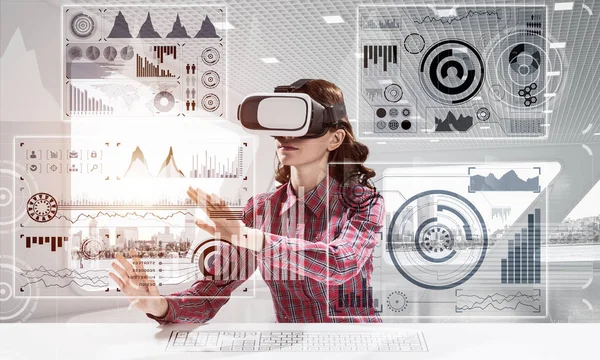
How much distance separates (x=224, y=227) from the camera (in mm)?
2189

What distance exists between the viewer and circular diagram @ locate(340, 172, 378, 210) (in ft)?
6.98

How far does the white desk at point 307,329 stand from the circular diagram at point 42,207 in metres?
0.39

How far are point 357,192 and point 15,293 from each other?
129 centimetres

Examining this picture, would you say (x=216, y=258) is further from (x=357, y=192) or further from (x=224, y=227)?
(x=357, y=192)

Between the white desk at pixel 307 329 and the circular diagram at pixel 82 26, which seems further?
the circular diagram at pixel 82 26

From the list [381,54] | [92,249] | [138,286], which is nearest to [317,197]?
[381,54]

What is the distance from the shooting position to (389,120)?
2162mm

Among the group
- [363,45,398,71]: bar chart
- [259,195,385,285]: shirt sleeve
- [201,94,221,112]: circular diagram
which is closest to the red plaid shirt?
[259,195,385,285]: shirt sleeve

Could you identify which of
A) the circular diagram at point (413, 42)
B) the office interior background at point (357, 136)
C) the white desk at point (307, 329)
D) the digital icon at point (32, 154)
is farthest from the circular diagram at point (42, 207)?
the circular diagram at point (413, 42)

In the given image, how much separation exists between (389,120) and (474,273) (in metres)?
0.62

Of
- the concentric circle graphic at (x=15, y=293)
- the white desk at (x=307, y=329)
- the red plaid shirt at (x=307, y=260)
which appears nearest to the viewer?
the white desk at (x=307, y=329)

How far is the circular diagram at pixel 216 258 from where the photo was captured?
2.13 metres

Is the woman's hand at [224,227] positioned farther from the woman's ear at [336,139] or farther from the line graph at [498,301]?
the line graph at [498,301]

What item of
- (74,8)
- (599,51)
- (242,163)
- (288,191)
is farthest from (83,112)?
(599,51)
